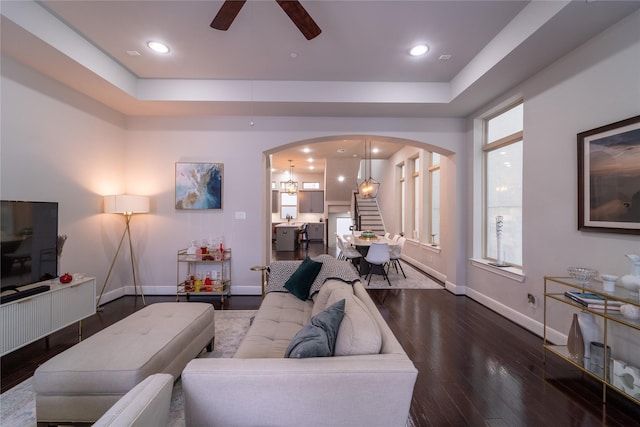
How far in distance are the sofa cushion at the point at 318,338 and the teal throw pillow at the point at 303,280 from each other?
1318mm

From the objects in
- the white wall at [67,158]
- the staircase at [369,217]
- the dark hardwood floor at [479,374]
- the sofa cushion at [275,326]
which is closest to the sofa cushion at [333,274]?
the sofa cushion at [275,326]

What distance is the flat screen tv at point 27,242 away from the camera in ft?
7.88

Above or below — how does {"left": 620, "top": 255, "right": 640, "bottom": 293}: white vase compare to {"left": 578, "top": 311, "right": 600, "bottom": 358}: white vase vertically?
above

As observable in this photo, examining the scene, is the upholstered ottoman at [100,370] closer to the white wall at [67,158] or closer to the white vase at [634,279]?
the white wall at [67,158]

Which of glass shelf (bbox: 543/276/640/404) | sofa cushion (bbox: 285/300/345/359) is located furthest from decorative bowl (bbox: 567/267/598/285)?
sofa cushion (bbox: 285/300/345/359)

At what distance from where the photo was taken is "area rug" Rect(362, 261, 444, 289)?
16.0 feet

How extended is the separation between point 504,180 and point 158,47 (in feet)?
15.7

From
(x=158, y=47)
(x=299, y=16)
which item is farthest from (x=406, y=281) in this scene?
(x=158, y=47)

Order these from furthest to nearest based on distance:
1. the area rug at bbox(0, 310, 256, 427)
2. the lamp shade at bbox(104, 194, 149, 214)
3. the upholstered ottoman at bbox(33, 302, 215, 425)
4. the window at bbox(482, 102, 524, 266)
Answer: the lamp shade at bbox(104, 194, 149, 214)
the window at bbox(482, 102, 524, 266)
the area rug at bbox(0, 310, 256, 427)
the upholstered ottoman at bbox(33, 302, 215, 425)

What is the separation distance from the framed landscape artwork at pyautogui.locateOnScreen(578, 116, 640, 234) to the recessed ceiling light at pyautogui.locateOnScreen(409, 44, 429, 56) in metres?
1.80

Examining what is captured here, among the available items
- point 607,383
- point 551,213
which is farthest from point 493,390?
point 551,213

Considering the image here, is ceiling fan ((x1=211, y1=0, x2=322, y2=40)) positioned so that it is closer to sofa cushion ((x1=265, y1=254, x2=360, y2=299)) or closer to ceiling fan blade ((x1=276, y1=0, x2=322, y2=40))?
ceiling fan blade ((x1=276, y1=0, x2=322, y2=40))

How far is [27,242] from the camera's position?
101 inches

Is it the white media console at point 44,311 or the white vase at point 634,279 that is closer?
the white vase at point 634,279
